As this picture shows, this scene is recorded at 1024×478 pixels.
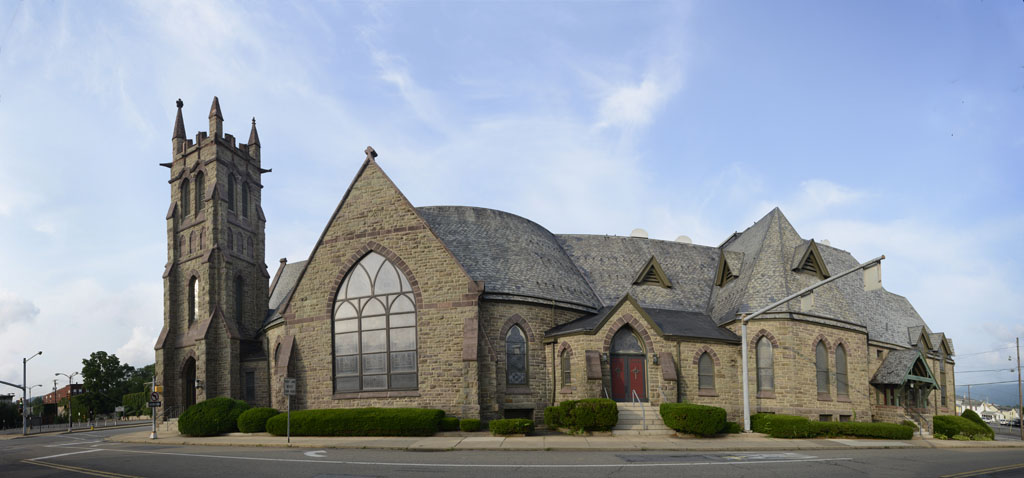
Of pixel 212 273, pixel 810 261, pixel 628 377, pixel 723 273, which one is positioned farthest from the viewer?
pixel 212 273

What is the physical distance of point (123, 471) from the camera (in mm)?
17406

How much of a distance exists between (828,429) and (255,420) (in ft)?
72.4

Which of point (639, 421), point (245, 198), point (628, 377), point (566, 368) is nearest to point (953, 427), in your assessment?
point (639, 421)

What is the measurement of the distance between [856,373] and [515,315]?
627 inches

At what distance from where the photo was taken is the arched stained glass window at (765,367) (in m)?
31.3

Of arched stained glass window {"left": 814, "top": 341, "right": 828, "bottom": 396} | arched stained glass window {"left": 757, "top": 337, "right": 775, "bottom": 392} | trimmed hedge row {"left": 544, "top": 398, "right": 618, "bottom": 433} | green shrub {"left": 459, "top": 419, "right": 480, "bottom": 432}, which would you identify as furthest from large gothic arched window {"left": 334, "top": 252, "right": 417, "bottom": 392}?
arched stained glass window {"left": 814, "top": 341, "right": 828, "bottom": 396}

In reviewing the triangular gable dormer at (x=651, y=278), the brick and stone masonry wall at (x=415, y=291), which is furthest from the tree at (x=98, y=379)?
the triangular gable dormer at (x=651, y=278)

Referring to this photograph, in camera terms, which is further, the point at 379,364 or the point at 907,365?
the point at 907,365

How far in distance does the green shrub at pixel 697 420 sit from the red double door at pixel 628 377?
179 inches

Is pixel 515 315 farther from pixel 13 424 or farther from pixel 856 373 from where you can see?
pixel 13 424

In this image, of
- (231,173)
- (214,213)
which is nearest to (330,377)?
(214,213)

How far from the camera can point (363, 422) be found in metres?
26.8

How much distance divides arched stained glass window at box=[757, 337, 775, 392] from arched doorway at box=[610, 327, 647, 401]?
5397 millimetres

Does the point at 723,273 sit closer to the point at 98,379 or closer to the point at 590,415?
the point at 590,415
